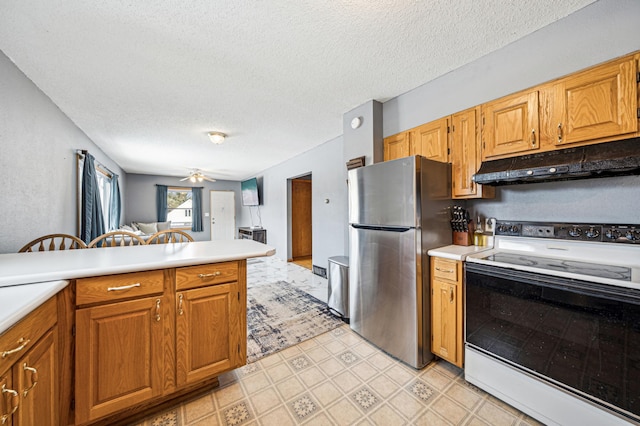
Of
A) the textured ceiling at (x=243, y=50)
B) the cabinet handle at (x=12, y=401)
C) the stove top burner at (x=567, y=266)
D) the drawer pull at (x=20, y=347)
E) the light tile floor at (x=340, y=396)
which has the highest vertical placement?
the textured ceiling at (x=243, y=50)

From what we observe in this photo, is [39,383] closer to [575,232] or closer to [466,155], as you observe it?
[466,155]

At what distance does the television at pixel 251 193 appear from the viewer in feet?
22.6

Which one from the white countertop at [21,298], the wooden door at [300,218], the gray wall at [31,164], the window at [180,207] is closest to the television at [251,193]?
the wooden door at [300,218]

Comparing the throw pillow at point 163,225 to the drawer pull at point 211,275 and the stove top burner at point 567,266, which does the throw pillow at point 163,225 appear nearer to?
the drawer pull at point 211,275

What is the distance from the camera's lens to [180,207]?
793 cm

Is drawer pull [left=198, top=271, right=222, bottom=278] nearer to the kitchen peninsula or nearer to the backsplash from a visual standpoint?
the kitchen peninsula

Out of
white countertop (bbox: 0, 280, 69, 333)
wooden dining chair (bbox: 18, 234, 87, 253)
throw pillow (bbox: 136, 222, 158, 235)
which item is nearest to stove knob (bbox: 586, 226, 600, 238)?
white countertop (bbox: 0, 280, 69, 333)

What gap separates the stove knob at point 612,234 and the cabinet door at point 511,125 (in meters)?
0.66

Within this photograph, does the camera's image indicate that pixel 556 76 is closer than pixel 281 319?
Yes

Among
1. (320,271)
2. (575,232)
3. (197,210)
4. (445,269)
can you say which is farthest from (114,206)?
(575,232)

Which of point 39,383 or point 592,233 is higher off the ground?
point 592,233

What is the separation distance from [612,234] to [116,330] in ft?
9.63

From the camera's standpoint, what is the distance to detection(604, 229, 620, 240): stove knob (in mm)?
1434

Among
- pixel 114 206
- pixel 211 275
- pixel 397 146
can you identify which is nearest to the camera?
pixel 211 275
